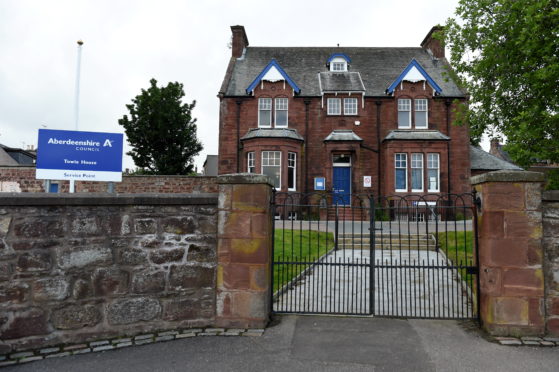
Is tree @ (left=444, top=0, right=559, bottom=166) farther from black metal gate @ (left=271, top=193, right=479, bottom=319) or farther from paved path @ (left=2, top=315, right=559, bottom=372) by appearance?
paved path @ (left=2, top=315, right=559, bottom=372)

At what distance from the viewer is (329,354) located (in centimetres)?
447

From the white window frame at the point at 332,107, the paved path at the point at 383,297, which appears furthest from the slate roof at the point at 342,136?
the paved path at the point at 383,297

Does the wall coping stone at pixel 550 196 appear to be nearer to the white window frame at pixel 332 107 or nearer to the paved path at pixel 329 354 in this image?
the paved path at pixel 329 354

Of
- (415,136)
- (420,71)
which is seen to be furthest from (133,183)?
(420,71)

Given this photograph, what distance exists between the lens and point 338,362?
168 inches

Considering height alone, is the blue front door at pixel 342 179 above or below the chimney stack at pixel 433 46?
below

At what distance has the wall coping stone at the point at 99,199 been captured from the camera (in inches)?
188

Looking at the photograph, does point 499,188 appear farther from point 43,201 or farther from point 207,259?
point 43,201

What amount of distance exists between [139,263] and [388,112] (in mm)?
20558

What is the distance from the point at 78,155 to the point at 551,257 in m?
11.7

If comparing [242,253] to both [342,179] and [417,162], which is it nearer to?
[342,179]

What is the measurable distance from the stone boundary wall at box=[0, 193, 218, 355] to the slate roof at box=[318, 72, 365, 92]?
19299 mm

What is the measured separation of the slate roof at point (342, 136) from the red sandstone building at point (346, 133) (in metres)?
0.06

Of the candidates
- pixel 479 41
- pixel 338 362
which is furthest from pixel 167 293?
pixel 479 41
